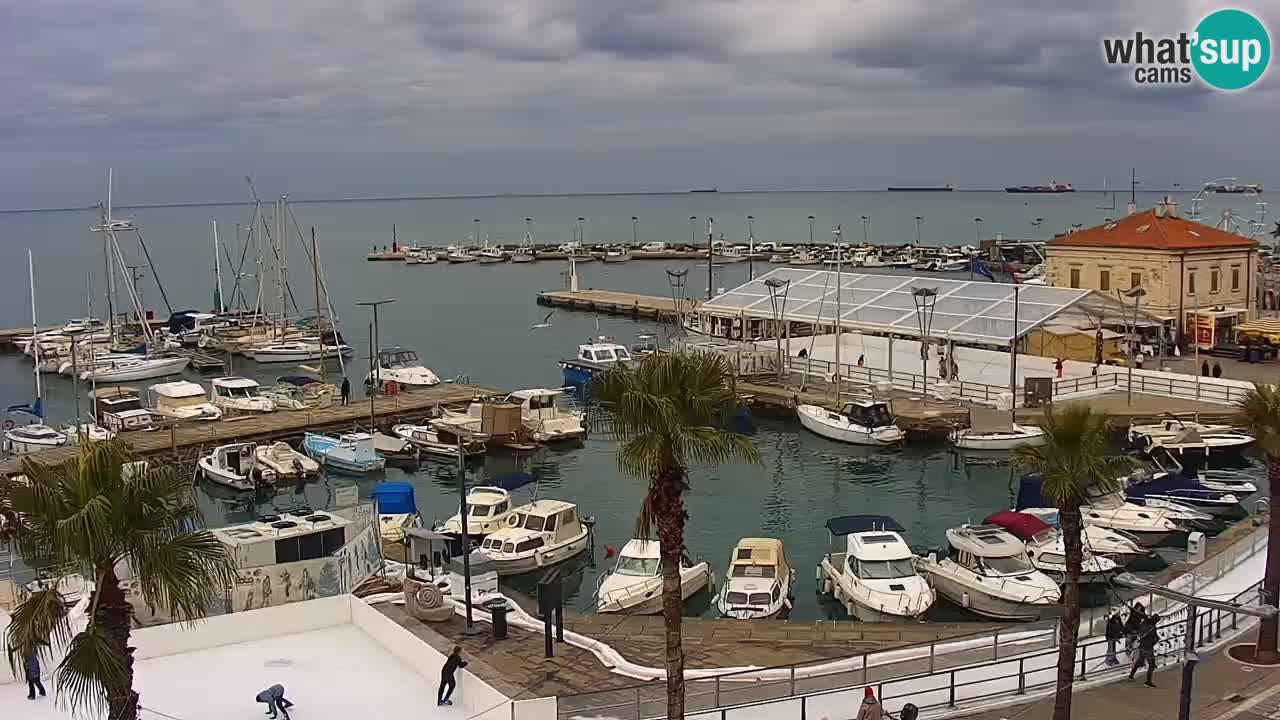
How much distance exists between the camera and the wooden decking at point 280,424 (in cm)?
5119

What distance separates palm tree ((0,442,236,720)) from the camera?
449 inches

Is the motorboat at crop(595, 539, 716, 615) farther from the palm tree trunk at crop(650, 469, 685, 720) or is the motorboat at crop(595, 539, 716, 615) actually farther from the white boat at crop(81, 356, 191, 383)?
the white boat at crop(81, 356, 191, 383)

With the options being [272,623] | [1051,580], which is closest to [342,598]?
[272,623]

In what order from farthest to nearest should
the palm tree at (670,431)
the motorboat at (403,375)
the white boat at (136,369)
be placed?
1. the white boat at (136,369)
2. the motorboat at (403,375)
3. the palm tree at (670,431)

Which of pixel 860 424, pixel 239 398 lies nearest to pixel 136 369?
pixel 239 398

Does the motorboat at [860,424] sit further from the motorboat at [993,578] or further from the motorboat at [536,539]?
the motorboat at [993,578]

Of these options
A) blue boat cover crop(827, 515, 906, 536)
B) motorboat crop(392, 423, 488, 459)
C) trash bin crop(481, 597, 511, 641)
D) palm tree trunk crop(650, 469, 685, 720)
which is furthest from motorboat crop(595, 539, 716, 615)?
motorboat crop(392, 423, 488, 459)

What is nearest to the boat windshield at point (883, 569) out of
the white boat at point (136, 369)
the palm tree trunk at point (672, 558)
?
the palm tree trunk at point (672, 558)

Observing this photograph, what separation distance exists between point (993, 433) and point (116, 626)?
42.2 m

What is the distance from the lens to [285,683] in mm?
18062

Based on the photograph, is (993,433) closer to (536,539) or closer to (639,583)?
(536,539)

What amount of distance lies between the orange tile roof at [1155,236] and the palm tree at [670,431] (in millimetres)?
55825

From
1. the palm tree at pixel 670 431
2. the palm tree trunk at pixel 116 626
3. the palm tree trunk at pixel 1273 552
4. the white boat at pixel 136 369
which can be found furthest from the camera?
the white boat at pixel 136 369

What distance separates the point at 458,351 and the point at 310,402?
125 feet
